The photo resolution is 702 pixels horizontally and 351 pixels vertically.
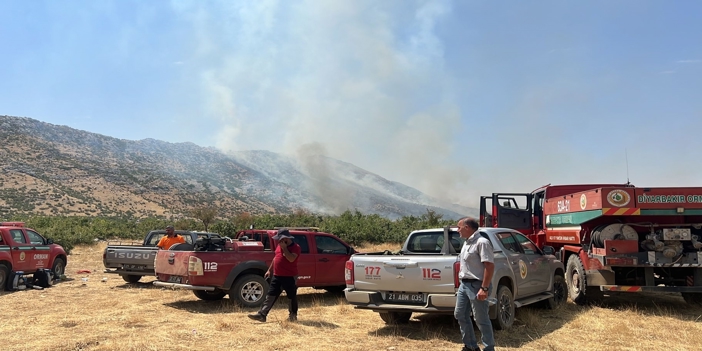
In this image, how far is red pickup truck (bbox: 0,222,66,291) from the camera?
41.4 ft

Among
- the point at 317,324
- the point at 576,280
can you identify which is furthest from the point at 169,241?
the point at 576,280

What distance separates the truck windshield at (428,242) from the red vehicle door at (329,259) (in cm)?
297

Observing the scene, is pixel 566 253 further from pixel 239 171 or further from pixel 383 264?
pixel 239 171

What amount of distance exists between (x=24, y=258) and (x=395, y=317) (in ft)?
32.6

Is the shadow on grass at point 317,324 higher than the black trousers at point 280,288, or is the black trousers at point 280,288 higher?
the black trousers at point 280,288

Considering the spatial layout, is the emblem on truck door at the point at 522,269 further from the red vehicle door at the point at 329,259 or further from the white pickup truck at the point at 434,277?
the red vehicle door at the point at 329,259

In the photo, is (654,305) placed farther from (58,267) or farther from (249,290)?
(58,267)

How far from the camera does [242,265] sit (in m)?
10.3

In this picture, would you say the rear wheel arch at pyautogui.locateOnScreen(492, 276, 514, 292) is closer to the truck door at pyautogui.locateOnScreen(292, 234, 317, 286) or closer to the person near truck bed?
the person near truck bed

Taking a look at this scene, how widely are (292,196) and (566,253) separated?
9749cm

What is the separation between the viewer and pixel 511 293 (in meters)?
8.02

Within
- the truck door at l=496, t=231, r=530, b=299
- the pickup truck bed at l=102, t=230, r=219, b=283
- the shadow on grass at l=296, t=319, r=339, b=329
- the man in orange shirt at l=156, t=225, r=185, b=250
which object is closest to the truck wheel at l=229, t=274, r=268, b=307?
the shadow on grass at l=296, t=319, r=339, b=329

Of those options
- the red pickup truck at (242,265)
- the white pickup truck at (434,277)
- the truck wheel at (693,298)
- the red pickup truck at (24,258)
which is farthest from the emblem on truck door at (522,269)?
the red pickup truck at (24,258)

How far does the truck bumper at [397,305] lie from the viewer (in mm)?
7074
